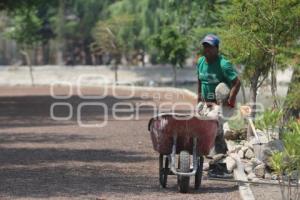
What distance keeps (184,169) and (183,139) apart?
398 mm

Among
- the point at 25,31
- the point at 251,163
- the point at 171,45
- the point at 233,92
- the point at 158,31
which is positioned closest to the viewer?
the point at 233,92

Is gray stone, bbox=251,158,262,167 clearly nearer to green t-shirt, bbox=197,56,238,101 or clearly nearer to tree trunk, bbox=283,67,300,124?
green t-shirt, bbox=197,56,238,101

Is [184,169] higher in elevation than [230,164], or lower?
higher

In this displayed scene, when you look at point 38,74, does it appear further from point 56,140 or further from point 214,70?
point 214,70

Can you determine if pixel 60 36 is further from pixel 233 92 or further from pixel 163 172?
pixel 163 172

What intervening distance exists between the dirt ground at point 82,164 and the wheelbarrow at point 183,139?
0.96 feet

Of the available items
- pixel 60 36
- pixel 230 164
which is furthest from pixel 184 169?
pixel 60 36

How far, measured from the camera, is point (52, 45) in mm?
73562

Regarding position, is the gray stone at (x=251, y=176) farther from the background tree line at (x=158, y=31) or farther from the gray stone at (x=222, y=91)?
the background tree line at (x=158, y=31)

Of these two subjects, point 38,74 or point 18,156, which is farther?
point 38,74

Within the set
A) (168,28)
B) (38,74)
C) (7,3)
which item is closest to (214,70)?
(7,3)

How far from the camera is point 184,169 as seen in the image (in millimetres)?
9922

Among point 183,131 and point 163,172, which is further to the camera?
point 163,172

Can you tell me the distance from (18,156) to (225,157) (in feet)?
13.0
